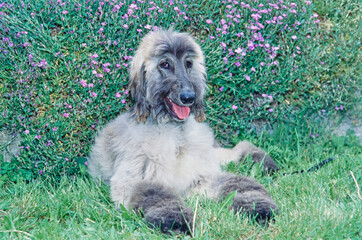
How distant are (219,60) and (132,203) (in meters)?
2.35

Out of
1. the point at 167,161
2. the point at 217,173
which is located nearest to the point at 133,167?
the point at 167,161

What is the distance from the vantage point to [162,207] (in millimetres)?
3725

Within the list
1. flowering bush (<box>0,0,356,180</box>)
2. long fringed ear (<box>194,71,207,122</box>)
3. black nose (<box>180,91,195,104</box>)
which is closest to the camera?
black nose (<box>180,91,195,104</box>)

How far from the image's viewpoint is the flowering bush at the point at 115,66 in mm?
5137

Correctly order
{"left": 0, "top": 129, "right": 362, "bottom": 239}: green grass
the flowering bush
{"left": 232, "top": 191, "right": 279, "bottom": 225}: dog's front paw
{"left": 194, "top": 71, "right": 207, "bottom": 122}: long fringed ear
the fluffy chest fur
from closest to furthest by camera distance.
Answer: {"left": 0, "top": 129, "right": 362, "bottom": 239}: green grass
{"left": 232, "top": 191, "right": 279, "bottom": 225}: dog's front paw
the fluffy chest fur
{"left": 194, "top": 71, "right": 207, "bottom": 122}: long fringed ear
the flowering bush

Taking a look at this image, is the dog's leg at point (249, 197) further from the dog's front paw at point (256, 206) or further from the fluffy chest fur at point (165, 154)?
the fluffy chest fur at point (165, 154)

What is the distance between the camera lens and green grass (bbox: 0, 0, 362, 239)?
382 cm

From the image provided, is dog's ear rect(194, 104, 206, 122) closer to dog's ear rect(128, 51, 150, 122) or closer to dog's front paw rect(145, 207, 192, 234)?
dog's ear rect(128, 51, 150, 122)

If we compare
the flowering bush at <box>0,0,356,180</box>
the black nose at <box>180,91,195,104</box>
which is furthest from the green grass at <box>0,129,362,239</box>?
the black nose at <box>180,91,195,104</box>

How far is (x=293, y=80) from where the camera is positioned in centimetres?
594

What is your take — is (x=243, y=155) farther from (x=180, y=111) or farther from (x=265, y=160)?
(x=180, y=111)

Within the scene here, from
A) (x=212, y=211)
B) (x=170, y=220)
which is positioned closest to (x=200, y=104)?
(x=212, y=211)

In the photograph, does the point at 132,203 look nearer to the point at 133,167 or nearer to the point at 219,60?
the point at 133,167

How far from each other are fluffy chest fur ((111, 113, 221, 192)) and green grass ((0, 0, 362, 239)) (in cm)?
30
